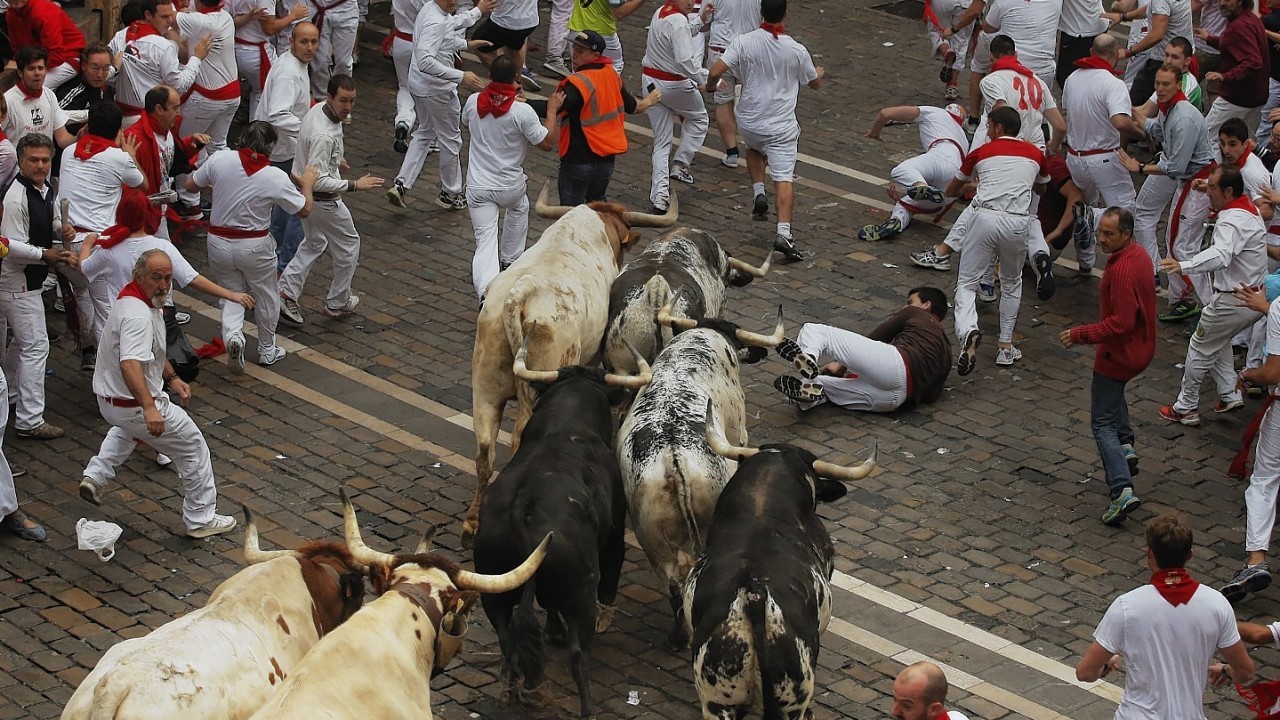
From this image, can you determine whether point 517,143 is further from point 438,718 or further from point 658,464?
point 438,718

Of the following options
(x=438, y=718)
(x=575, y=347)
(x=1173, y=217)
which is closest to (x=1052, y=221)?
(x=1173, y=217)

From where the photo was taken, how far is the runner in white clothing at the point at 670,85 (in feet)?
53.4

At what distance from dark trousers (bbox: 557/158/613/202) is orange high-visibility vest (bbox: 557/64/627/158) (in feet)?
0.52

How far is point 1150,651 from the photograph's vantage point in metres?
7.81

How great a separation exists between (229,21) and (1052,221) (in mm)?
8341

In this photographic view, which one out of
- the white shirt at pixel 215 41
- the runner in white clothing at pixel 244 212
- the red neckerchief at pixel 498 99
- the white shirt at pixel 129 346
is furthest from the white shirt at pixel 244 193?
the white shirt at pixel 215 41

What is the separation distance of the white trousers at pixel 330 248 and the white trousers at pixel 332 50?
14.3 ft

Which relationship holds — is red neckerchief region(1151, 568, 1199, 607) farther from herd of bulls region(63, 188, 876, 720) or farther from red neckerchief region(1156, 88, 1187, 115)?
red neckerchief region(1156, 88, 1187, 115)

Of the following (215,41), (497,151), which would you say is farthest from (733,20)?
(215,41)

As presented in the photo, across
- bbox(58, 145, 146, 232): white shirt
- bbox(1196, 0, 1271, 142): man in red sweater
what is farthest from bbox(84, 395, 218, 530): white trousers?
bbox(1196, 0, 1271, 142): man in red sweater

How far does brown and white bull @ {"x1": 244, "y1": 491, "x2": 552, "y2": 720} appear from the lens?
6633 millimetres

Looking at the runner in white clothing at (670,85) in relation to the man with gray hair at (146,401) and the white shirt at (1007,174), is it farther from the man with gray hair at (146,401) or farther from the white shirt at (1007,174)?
the man with gray hair at (146,401)

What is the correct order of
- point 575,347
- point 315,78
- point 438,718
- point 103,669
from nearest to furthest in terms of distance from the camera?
point 103,669 < point 438,718 < point 575,347 < point 315,78

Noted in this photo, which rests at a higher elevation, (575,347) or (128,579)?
(575,347)
